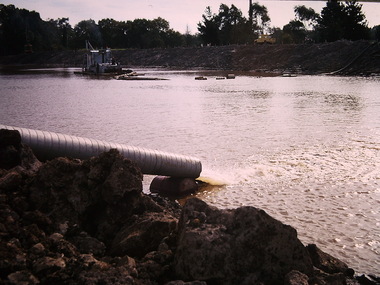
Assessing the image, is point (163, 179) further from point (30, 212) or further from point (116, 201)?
point (30, 212)

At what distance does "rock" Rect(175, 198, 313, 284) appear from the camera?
14.3ft

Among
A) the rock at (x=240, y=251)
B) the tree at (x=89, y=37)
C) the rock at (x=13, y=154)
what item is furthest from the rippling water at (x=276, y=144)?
the tree at (x=89, y=37)

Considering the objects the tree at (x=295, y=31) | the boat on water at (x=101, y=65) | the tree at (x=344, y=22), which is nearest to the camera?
the boat on water at (x=101, y=65)

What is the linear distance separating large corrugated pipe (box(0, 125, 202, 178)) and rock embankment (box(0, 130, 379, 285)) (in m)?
1.46

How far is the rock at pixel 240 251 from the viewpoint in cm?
436

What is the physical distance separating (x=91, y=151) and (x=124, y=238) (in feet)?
9.25

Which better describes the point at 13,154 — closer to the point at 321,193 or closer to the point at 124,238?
the point at 124,238

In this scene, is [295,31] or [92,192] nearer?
[92,192]

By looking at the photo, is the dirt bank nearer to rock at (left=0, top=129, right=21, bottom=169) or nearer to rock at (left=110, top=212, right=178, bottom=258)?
rock at (left=0, top=129, right=21, bottom=169)

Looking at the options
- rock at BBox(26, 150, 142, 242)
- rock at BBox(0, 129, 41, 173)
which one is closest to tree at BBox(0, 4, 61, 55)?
rock at BBox(0, 129, 41, 173)

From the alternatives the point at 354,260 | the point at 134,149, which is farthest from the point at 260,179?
Answer: the point at 354,260

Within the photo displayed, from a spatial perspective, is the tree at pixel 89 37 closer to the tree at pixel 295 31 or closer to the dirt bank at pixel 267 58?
the dirt bank at pixel 267 58

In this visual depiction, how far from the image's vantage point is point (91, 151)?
7414 mm

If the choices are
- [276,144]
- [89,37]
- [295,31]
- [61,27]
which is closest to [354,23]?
[295,31]
